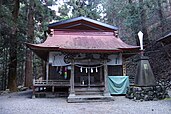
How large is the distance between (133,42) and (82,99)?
46.4ft

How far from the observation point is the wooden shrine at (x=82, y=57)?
33.5ft

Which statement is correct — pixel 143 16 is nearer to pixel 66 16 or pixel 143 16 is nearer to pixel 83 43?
pixel 83 43

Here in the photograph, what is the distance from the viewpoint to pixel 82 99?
9555mm

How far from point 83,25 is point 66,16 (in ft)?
31.9

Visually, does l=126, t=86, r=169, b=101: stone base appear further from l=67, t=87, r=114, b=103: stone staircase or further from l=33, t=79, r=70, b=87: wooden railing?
l=33, t=79, r=70, b=87: wooden railing

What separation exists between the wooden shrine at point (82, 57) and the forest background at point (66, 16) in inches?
95.4

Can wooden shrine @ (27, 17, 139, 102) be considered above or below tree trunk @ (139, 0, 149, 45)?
below

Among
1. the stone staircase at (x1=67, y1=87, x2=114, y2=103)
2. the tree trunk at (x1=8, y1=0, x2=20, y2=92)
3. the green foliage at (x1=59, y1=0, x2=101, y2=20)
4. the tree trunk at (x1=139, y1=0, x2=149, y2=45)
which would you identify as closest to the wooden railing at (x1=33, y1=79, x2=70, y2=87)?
the stone staircase at (x1=67, y1=87, x2=114, y2=103)

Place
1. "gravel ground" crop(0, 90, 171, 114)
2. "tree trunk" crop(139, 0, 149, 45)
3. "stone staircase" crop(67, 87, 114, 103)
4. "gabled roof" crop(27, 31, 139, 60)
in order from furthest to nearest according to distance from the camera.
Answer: "tree trunk" crop(139, 0, 149, 45)
"gabled roof" crop(27, 31, 139, 60)
"stone staircase" crop(67, 87, 114, 103)
"gravel ground" crop(0, 90, 171, 114)

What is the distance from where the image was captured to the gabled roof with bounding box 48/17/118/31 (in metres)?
13.9

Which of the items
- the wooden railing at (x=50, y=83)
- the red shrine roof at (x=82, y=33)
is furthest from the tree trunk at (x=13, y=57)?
the wooden railing at (x=50, y=83)

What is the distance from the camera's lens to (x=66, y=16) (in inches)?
918

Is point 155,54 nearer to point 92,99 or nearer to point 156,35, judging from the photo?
point 156,35

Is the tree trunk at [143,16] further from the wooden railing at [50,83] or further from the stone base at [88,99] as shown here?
the stone base at [88,99]
